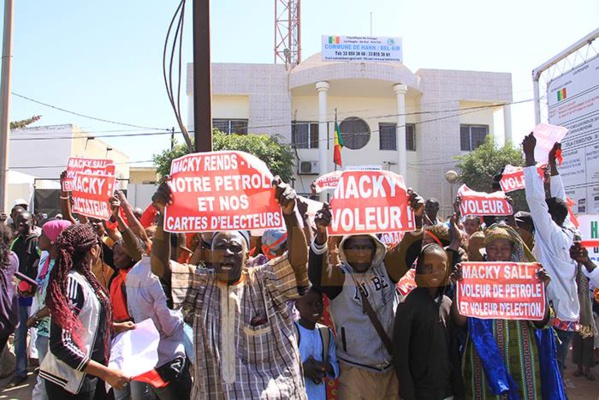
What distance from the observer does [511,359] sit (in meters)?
3.46

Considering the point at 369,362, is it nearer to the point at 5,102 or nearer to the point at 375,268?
the point at 375,268

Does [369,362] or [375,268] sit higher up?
[375,268]

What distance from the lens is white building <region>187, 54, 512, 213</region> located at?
22.3 m

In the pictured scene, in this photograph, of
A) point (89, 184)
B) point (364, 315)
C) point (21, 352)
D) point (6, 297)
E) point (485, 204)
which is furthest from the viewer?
point (485, 204)

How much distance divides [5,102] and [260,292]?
22.7 feet

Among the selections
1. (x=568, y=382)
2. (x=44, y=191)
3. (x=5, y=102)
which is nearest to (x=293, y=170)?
(x=44, y=191)

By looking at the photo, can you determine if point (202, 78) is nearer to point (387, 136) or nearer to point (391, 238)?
point (391, 238)

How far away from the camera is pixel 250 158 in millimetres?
3150

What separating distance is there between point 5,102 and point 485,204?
709 centimetres

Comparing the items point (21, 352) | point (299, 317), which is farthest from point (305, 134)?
point (299, 317)

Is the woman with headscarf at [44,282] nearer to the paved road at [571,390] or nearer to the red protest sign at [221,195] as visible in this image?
the paved road at [571,390]

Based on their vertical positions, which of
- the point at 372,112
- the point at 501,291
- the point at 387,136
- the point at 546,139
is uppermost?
the point at 372,112

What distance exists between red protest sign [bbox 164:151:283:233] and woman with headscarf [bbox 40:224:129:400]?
1.99 feet

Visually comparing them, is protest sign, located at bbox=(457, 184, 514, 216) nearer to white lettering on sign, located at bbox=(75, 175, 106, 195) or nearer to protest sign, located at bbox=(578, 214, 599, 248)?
protest sign, located at bbox=(578, 214, 599, 248)
